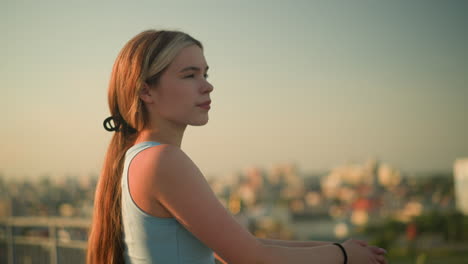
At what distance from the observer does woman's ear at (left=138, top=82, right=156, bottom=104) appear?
0.99 m

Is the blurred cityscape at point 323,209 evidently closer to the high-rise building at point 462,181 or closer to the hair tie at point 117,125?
the high-rise building at point 462,181

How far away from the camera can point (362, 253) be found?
0.94 meters

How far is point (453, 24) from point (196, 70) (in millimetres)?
92886

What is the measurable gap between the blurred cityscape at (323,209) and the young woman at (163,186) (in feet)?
5.27

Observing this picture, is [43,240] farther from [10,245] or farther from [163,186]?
[163,186]

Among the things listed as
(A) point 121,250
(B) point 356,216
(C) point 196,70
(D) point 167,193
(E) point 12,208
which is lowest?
(B) point 356,216

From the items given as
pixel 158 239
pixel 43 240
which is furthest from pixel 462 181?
pixel 158 239

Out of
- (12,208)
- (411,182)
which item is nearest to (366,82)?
(411,182)

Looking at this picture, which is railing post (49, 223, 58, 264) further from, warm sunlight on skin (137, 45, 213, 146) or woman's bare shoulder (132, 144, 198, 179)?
woman's bare shoulder (132, 144, 198, 179)

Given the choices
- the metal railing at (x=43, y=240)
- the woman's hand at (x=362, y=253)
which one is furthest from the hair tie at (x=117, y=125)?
the metal railing at (x=43, y=240)

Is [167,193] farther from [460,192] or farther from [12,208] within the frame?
[460,192]

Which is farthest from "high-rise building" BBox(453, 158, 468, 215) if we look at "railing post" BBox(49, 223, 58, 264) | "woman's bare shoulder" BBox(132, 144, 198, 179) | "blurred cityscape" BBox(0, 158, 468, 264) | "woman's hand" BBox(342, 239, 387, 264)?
"woman's bare shoulder" BBox(132, 144, 198, 179)

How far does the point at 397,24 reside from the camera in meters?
79.1

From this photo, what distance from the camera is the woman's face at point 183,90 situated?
38.9 inches
